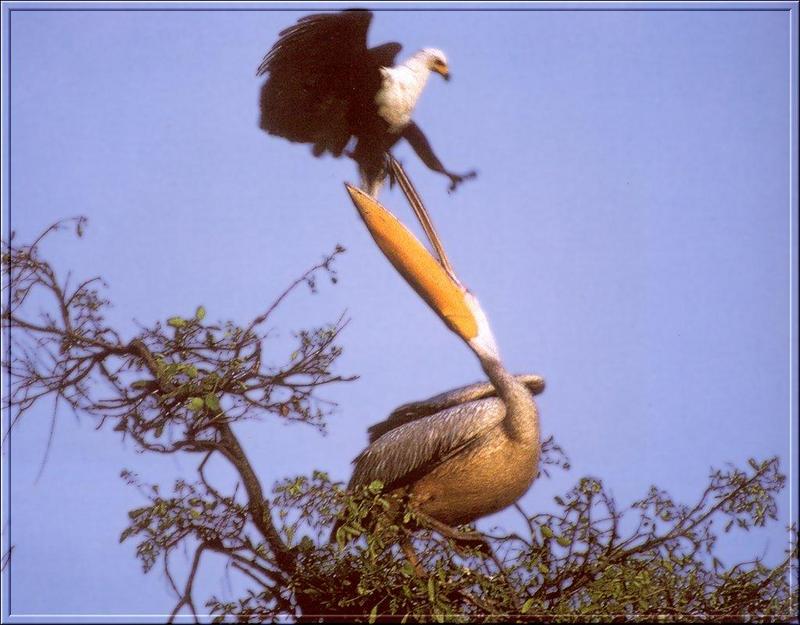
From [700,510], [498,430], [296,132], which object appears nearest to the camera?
[700,510]

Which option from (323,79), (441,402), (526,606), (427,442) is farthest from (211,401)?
(323,79)

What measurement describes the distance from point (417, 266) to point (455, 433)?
1.00 metres

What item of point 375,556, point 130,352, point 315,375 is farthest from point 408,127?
point 375,556

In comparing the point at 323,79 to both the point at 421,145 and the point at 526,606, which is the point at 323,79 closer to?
the point at 421,145

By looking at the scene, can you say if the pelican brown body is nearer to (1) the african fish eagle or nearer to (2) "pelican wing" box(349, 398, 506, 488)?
(2) "pelican wing" box(349, 398, 506, 488)

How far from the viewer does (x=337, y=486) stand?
5.04 m

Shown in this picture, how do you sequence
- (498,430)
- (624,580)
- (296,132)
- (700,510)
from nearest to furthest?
1. (624,580)
2. (700,510)
3. (498,430)
4. (296,132)

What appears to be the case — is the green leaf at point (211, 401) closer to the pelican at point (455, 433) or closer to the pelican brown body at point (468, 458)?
the pelican brown body at point (468, 458)

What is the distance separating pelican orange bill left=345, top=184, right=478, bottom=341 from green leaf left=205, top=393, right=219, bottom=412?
1.40 m

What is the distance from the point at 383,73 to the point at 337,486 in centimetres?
282

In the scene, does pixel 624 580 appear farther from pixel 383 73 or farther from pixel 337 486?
pixel 383 73

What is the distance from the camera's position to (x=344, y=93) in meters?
6.38

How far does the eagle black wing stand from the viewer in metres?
6.20

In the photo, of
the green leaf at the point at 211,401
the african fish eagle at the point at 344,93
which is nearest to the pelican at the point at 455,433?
the african fish eagle at the point at 344,93
